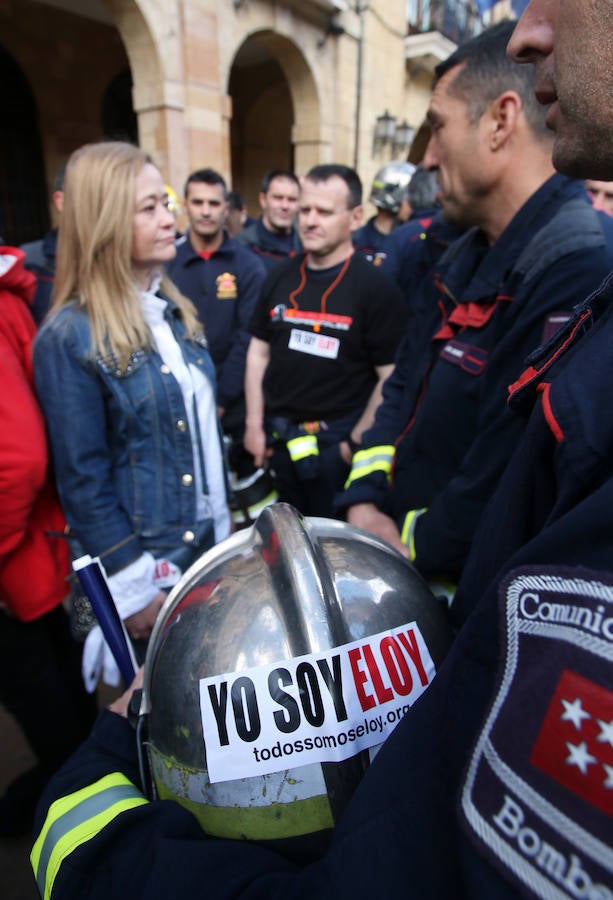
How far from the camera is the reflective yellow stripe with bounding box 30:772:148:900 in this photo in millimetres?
767

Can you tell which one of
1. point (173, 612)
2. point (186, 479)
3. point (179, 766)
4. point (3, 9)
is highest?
point (3, 9)

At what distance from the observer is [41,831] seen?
840 mm

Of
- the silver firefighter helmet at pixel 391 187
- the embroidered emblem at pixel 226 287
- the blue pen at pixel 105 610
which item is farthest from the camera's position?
the silver firefighter helmet at pixel 391 187

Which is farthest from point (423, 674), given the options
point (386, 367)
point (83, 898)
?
point (386, 367)

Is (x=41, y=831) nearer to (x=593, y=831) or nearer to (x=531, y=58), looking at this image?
(x=593, y=831)

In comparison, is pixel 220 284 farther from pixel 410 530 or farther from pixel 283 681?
pixel 283 681

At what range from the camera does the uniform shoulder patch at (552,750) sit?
16.6 inches

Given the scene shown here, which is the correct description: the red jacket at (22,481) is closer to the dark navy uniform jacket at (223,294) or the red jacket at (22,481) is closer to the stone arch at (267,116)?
the dark navy uniform jacket at (223,294)

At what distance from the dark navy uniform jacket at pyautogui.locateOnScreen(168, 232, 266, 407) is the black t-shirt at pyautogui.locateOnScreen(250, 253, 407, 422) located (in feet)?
2.00

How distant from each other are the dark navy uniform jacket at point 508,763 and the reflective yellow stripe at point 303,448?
76.5 inches

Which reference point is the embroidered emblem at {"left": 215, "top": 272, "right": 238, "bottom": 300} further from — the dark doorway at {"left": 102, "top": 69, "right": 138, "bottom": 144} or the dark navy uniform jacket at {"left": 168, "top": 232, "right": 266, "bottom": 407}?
the dark doorway at {"left": 102, "top": 69, "right": 138, "bottom": 144}

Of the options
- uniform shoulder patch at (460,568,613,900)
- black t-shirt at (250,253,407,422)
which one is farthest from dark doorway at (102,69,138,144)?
uniform shoulder patch at (460,568,613,900)

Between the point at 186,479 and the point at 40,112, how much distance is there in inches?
333

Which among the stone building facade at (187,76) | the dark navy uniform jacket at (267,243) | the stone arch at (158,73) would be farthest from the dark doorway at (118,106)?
the dark navy uniform jacket at (267,243)
